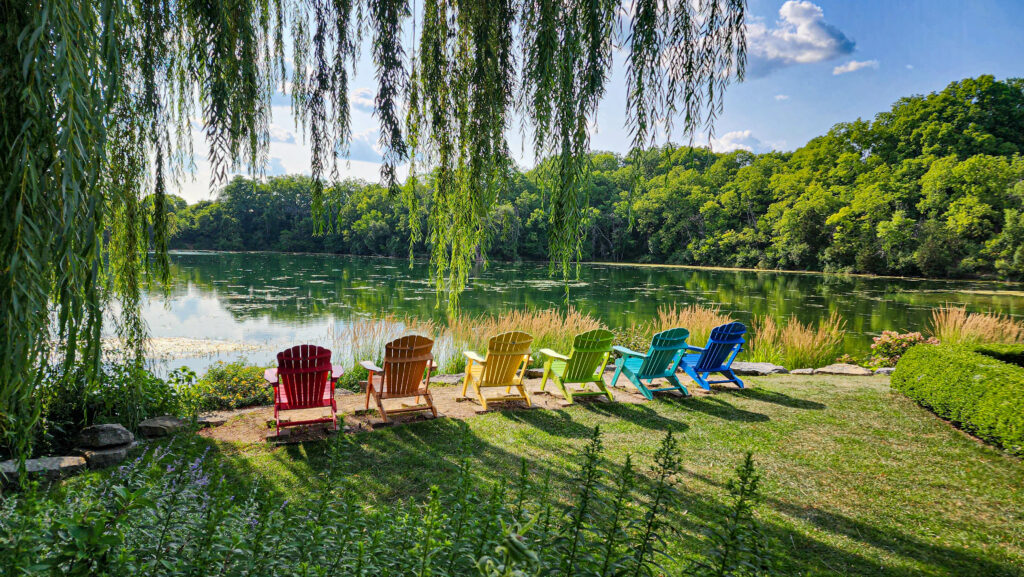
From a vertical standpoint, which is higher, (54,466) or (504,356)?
(504,356)

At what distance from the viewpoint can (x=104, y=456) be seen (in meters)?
3.78

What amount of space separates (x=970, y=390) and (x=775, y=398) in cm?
197

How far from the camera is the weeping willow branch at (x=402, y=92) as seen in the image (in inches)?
78.7

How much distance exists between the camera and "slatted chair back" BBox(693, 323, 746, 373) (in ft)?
20.7

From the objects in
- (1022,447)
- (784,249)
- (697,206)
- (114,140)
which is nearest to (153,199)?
(114,140)

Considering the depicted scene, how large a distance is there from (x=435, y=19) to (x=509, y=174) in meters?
0.92

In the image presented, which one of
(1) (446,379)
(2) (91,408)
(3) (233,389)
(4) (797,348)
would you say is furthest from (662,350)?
(2) (91,408)

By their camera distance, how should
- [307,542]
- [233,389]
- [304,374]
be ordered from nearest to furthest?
[307,542] < [304,374] < [233,389]

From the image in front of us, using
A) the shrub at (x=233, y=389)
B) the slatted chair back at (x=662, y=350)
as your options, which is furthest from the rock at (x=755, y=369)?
the shrub at (x=233, y=389)

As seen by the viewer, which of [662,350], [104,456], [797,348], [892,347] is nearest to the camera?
[104,456]

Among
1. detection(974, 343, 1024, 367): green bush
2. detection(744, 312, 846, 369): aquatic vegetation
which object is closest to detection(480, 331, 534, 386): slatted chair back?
detection(744, 312, 846, 369): aquatic vegetation

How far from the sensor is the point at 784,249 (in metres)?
40.6

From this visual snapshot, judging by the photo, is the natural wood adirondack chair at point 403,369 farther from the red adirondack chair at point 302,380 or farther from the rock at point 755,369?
the rock at point 755,369

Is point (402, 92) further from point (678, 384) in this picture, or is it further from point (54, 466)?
point (678, 384)
